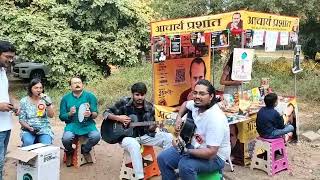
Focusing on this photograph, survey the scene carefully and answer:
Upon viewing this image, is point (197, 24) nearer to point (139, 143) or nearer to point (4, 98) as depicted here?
point (139, 143)

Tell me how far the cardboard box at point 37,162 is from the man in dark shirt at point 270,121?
2.66 metres

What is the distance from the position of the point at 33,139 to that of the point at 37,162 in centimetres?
77

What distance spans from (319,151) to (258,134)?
151 centimetres

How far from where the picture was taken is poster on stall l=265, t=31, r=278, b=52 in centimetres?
586

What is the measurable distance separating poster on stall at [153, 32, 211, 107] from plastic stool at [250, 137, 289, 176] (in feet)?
4.97

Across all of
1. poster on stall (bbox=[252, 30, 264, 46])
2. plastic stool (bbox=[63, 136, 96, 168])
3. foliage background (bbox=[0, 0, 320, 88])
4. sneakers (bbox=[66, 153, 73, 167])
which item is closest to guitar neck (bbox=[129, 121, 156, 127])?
plastic stool (bbox=[63, 136, 96, 168])

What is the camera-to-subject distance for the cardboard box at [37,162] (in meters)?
4.42

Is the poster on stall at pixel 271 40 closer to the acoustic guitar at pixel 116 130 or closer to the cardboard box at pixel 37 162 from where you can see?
the acoustic guitar at pixel 116 130

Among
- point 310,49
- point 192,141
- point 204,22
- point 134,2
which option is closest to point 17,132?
point 204,22

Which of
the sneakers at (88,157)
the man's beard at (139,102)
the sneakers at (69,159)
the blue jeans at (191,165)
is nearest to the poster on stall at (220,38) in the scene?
the man's beard at (139,102)

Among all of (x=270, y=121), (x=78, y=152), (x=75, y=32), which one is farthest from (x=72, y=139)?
(x=75, y=32)

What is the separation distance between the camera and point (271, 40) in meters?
5.95

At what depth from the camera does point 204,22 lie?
213 inches

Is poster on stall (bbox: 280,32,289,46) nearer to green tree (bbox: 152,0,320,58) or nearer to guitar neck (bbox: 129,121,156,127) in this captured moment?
guitar neck (bbox: 129,121,156,127)
